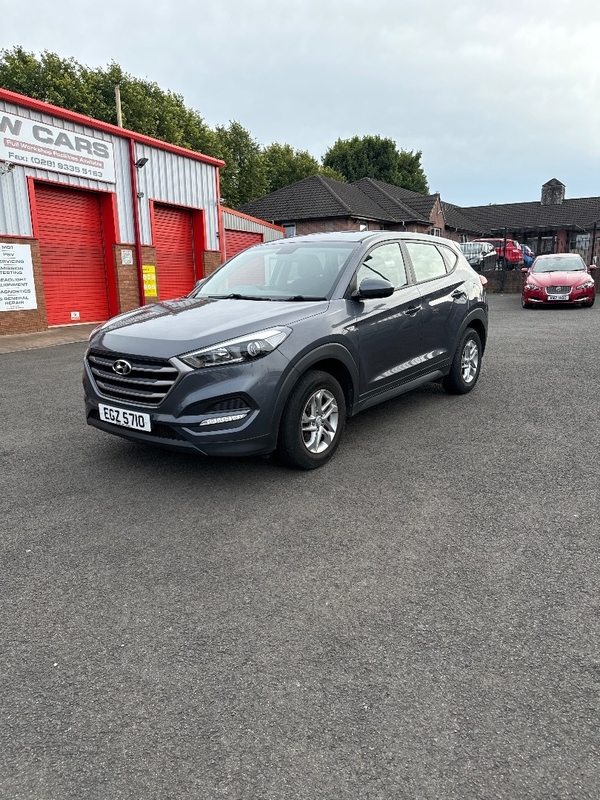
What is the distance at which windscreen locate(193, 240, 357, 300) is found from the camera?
4.81m

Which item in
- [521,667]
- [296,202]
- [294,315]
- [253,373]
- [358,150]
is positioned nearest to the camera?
[521,667]

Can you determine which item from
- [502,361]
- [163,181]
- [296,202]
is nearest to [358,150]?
[296,202]

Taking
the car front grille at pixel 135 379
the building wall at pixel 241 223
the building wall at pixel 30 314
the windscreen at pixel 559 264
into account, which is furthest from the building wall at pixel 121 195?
the car front grille at pixel 135 379

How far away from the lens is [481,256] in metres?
26.7

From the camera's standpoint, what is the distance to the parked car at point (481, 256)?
85.5 ft

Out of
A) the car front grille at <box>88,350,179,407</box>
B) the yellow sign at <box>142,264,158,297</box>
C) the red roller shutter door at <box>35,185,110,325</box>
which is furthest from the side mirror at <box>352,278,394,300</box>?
the yellow sign at <box>142,264,158,297</box>

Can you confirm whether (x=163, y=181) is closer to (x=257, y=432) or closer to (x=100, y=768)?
(x=257, y=432)

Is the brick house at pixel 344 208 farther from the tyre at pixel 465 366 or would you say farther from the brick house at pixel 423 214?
the tyre at pixel 465 366

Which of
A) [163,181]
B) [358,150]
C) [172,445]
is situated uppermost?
[358,150]

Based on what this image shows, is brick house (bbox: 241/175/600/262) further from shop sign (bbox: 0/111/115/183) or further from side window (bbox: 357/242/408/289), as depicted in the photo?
side window (bbox: 357/242/408/289)

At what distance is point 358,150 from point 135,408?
62.1 m

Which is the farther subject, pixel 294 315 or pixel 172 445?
pixel 294 315

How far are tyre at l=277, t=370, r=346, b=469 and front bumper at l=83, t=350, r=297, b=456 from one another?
0.17 meters

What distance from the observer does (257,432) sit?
390 centimetres
